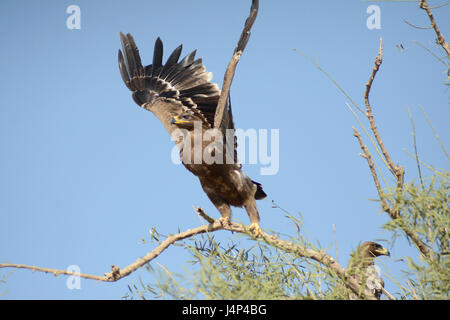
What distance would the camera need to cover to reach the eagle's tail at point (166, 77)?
685cm

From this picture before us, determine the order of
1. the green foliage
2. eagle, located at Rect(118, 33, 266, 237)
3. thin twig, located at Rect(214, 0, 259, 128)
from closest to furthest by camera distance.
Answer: the green foliage → thin twig, located at Rect(214, 0, 259, 128) → eagle, located at Rect(118, 33, 266, 237)

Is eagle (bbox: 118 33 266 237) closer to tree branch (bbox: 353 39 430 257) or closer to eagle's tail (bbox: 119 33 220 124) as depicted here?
eagle's tail (bbox: 119 33 220 124)

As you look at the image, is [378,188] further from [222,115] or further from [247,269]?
[222,115]

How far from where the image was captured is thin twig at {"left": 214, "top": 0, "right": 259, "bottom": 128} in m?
4.78

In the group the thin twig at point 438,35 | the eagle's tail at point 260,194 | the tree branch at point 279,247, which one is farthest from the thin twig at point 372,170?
the eagle's tail at point 260,194

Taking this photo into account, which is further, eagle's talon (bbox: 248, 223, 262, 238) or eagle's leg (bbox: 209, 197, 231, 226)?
eagle's leg (bbox: 209, 197, 231, 226)

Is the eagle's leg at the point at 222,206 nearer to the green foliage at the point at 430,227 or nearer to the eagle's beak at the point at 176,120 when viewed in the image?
the eagle's beak at the point at 176,120

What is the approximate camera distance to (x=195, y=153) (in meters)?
Result: 5.46

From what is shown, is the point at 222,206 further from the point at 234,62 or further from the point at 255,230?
the point at 234,62

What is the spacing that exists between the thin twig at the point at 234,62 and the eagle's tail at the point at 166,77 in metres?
1.57

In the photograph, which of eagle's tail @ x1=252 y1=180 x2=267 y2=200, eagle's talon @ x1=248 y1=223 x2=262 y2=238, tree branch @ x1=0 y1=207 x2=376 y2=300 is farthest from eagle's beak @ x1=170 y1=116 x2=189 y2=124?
tree branch @ x1=0 y1=207 x2=376 y2=300

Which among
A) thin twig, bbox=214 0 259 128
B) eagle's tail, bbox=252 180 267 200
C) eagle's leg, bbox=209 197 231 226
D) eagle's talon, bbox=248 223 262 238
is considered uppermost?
thin twig, bbox=214 0 259 128

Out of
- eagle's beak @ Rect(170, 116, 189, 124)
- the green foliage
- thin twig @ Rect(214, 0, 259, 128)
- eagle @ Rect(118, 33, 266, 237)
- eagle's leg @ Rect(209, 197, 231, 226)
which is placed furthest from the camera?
eagle's beak @ Rect(170, 116, 189, 124)
